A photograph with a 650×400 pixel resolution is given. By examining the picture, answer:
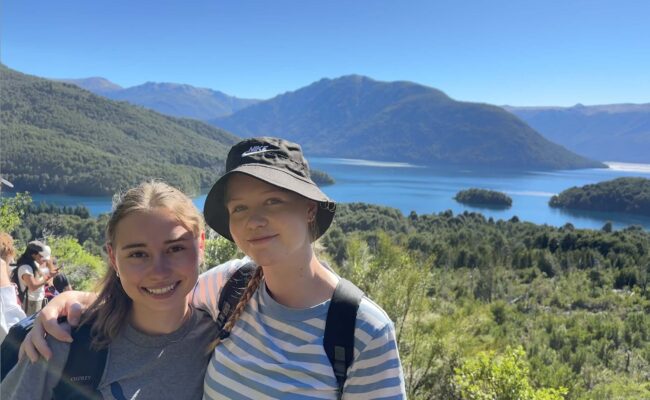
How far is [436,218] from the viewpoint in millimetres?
48781

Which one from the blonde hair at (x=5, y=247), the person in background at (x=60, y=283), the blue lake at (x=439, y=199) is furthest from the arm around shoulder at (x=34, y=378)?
the blue lake at (x=439, y=199)

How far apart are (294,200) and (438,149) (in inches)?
7293

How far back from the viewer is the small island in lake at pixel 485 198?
69062mm

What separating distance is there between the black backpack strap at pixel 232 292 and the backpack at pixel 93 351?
35 cm

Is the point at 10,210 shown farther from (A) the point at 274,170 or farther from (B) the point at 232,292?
(A) the point at 274,170

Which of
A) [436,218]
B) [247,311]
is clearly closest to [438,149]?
[436,218]

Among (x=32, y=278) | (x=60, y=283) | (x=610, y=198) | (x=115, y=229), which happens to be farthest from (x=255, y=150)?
(x=610, y=198)

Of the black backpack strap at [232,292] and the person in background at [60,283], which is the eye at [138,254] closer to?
the black backpack strap at [232,292]

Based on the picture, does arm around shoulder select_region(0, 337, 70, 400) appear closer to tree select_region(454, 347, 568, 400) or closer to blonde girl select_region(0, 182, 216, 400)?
blonde girl select_region(0, 182, 216, 400)

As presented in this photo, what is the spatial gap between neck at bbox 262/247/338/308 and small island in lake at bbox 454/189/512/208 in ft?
237

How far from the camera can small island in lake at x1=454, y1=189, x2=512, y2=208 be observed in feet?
Result: 227

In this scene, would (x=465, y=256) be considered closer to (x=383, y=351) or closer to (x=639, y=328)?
(x=639, y=328)

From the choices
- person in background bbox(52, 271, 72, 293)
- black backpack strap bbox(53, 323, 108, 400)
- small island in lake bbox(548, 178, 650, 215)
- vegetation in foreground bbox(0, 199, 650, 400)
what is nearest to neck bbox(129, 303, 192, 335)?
black backpack strap bbox(53, 323, 108, 400)

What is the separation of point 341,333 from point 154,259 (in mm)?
590
